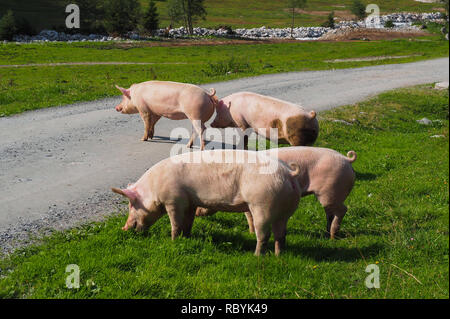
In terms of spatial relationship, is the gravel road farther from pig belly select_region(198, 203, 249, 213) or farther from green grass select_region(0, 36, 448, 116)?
pig belly select_region(198, 203, 249, 213)

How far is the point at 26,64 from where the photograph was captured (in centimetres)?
3975

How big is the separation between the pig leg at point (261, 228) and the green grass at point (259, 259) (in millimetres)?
169

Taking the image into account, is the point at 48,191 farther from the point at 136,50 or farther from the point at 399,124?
the point at 136,50

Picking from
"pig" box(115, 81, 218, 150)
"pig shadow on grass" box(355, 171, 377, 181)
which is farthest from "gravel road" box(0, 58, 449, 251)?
"pig shadow on grass" box(355, 171, 377, 181)

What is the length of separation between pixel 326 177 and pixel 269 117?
339 cm

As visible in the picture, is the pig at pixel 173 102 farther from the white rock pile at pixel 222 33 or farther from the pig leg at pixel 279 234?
the white rock pile at pixel 222 33

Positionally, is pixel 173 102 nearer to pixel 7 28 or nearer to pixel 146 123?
pixel 146 123

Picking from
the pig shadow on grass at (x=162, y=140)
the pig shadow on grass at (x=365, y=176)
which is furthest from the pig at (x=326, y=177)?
the pig shadow on grass at (x=162, y=140)

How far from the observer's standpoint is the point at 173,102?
1217cm

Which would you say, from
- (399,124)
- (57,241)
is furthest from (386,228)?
(399,124)

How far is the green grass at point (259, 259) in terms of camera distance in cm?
555

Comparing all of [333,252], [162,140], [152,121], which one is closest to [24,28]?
[162,140]

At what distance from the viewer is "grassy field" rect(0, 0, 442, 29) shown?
92.1 m
